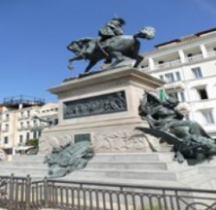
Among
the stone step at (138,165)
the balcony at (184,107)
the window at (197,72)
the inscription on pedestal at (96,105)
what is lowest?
the stone step at (138,165)

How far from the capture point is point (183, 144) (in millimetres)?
6270

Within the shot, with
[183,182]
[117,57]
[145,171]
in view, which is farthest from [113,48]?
[183,182]

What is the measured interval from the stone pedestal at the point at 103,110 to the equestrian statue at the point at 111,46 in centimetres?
88

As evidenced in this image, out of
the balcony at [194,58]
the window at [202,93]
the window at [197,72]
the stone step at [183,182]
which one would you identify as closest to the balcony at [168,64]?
the balcony at [194,58]

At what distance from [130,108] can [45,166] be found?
3.07 meters

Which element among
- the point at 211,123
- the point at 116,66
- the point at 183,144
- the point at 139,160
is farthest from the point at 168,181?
the point at 211,123

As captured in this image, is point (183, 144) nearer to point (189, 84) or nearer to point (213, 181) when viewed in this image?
point (213, 181)

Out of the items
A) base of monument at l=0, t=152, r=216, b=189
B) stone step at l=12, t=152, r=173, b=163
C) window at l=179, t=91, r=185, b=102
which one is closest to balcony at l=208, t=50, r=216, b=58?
window at l=179, t=91, r=185, b=102

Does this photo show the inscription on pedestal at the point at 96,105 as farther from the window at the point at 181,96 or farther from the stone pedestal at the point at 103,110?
the window at the point at 181,96

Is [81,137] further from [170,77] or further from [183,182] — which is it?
[170,77]

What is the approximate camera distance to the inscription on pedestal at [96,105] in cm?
794

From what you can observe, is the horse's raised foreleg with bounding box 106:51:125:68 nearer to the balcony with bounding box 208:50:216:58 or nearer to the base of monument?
the base of monument

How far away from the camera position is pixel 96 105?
8461mm

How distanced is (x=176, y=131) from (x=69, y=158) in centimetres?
302
